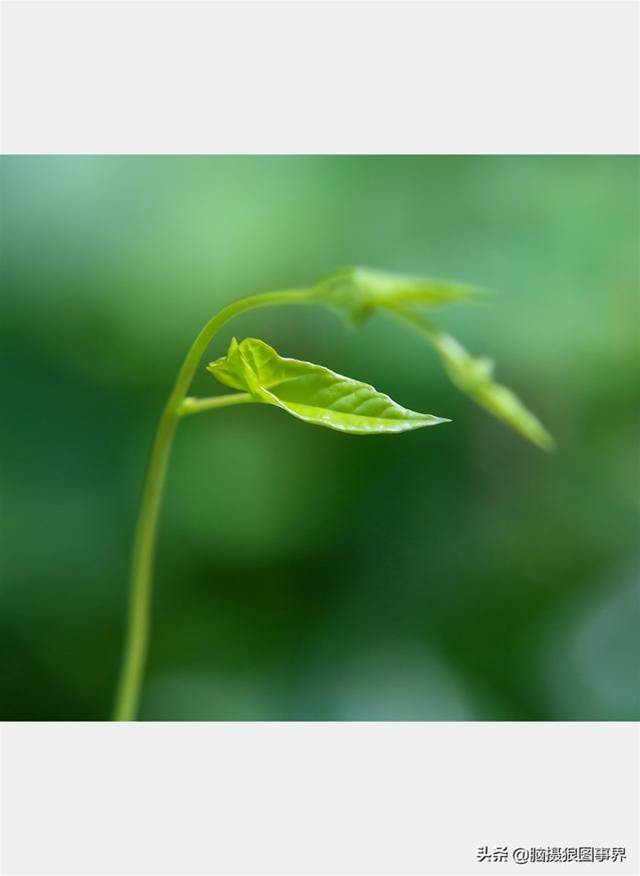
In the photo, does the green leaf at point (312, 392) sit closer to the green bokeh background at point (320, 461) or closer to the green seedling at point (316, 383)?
the green seedling at point (316, 383)

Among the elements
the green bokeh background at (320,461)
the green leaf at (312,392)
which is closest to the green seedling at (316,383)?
the green leaf at (312,392)

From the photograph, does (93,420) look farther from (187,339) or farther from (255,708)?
(255,708)

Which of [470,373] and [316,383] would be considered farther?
[470,373]

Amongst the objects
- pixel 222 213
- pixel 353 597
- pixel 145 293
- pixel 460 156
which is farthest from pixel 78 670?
pixel 460 156

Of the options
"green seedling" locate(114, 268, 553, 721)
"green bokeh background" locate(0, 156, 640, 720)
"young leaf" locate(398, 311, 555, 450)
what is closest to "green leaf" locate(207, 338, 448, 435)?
"green seedling" locate(114, 268, 553, 721)

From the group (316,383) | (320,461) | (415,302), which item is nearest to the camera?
(316,383)

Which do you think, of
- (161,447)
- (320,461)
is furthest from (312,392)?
(320,461)

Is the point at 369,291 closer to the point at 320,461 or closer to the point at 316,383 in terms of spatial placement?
the point at 316,383
